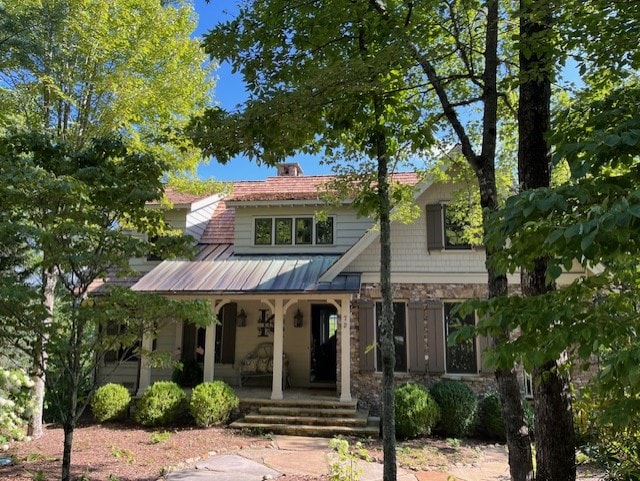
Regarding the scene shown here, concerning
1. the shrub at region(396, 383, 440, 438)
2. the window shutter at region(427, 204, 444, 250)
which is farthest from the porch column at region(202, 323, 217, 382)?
the window shutter at region(427, 204, 444, 250)

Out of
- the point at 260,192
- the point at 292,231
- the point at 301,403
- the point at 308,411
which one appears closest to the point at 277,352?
the point at 301,403

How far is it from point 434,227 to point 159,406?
298 inches

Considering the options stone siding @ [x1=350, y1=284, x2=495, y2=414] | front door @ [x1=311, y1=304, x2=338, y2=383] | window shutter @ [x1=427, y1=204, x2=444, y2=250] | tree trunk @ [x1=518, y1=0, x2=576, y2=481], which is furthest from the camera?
front door @ [x1=311, y1=304, x2=338, y2=383]

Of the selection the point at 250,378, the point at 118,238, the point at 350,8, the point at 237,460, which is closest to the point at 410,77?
the point at 350,8

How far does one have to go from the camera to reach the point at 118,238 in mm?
4914

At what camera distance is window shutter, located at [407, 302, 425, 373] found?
414 inches

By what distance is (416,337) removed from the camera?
420 inches

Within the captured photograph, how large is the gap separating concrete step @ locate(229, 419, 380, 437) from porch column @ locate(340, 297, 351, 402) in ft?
2.96

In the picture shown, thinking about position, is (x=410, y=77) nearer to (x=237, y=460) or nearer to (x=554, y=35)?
(x=554, y=35)

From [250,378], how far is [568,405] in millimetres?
9954

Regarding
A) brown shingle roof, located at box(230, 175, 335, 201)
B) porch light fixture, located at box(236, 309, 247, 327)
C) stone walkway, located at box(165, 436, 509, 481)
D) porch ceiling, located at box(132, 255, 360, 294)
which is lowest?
stone walkway, located at box(165, 436, 509, 481)

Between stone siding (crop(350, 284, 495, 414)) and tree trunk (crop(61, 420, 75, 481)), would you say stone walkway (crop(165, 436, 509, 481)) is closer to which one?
tree trunk (crop(61, 420, 75, 481))

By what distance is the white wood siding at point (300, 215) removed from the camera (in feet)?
42.7

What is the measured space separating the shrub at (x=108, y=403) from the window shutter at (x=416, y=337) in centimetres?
665
